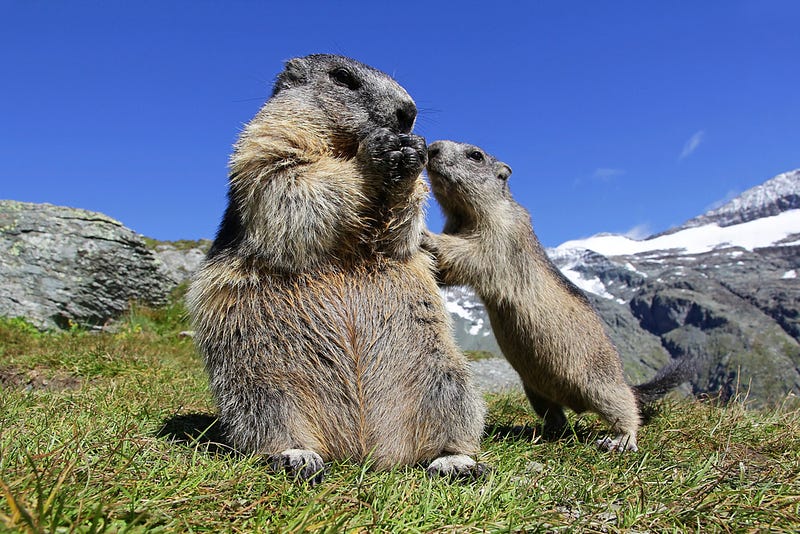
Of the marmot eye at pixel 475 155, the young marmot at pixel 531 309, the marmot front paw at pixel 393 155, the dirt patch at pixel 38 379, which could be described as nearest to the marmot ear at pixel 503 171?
the marmot eye at pixel 475 155

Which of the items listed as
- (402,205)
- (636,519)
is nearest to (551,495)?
(636,519)

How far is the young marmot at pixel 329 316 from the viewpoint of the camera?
3.83 m

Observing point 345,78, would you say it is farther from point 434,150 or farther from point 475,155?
point 475,155

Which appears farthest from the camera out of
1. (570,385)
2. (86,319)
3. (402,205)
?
(86,319)

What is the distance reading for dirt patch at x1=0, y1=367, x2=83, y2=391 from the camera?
7.07m

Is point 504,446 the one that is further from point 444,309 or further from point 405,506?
point 405,506

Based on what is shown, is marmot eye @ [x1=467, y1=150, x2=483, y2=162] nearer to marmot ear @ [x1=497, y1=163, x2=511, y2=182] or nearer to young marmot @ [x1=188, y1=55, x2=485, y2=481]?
marmot ear @ [x1=497, y1=163, x2=511, y2=182]

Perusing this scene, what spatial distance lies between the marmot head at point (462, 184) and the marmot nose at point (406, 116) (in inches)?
79.9

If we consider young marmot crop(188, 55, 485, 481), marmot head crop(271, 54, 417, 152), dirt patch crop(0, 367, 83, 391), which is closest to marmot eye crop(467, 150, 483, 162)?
marmot head crop(271, 54, 417, 152)

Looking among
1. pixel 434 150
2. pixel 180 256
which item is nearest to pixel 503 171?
pixel 434 150

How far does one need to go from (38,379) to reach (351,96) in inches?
224

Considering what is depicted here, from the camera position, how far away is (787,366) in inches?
6777

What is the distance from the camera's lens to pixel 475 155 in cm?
711

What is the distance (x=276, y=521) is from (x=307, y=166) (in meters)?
2.44
